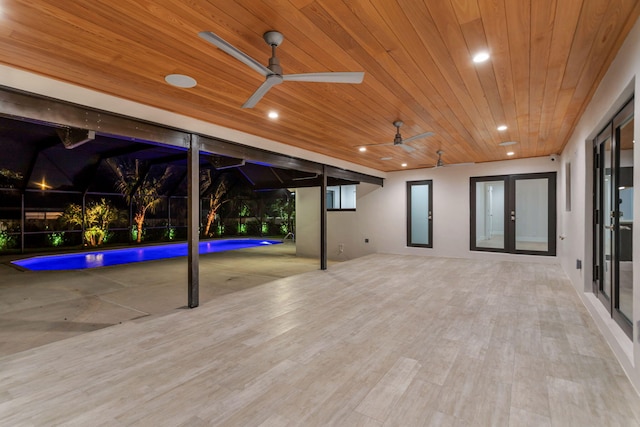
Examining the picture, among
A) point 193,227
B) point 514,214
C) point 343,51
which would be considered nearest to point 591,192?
point 343,51

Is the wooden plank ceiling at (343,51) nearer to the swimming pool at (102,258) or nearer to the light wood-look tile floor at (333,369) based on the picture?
the light wood-look tile floor at (333,369)

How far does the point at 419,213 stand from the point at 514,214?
2268 mm

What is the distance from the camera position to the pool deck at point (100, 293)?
330 cm

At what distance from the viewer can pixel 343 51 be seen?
2.35 meters

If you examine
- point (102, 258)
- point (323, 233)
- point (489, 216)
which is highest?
point (489, 216)

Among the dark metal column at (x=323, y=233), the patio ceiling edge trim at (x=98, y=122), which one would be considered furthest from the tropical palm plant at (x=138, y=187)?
the patio ceiling edge trim at (x=98, y=122)

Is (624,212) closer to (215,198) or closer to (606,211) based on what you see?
(606,211)

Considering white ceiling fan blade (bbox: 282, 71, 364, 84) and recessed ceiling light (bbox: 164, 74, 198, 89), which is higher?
recessed ceiling light (bbox: 164, 74, 198, 89)

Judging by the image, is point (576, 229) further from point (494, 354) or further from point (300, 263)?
point (300, 263)

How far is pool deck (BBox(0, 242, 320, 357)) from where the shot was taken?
3.30 m

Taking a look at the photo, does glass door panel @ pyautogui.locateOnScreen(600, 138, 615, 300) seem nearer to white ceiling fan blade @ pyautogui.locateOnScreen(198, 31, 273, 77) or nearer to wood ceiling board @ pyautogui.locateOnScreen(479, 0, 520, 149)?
wood ceiling board @ pyautogui.locateOnScreen(479, 0, 520, 149)

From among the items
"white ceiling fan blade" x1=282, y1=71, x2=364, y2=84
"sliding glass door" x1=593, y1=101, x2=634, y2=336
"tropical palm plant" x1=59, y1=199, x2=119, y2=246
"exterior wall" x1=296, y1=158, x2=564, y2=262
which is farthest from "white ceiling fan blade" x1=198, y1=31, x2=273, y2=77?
"tropical palm plant" x1=59, y1=199, x2=119, y2=246

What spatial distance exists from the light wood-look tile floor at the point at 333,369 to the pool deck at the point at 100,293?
618mm

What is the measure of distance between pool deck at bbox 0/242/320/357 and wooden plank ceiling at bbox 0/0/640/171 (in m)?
2.61
